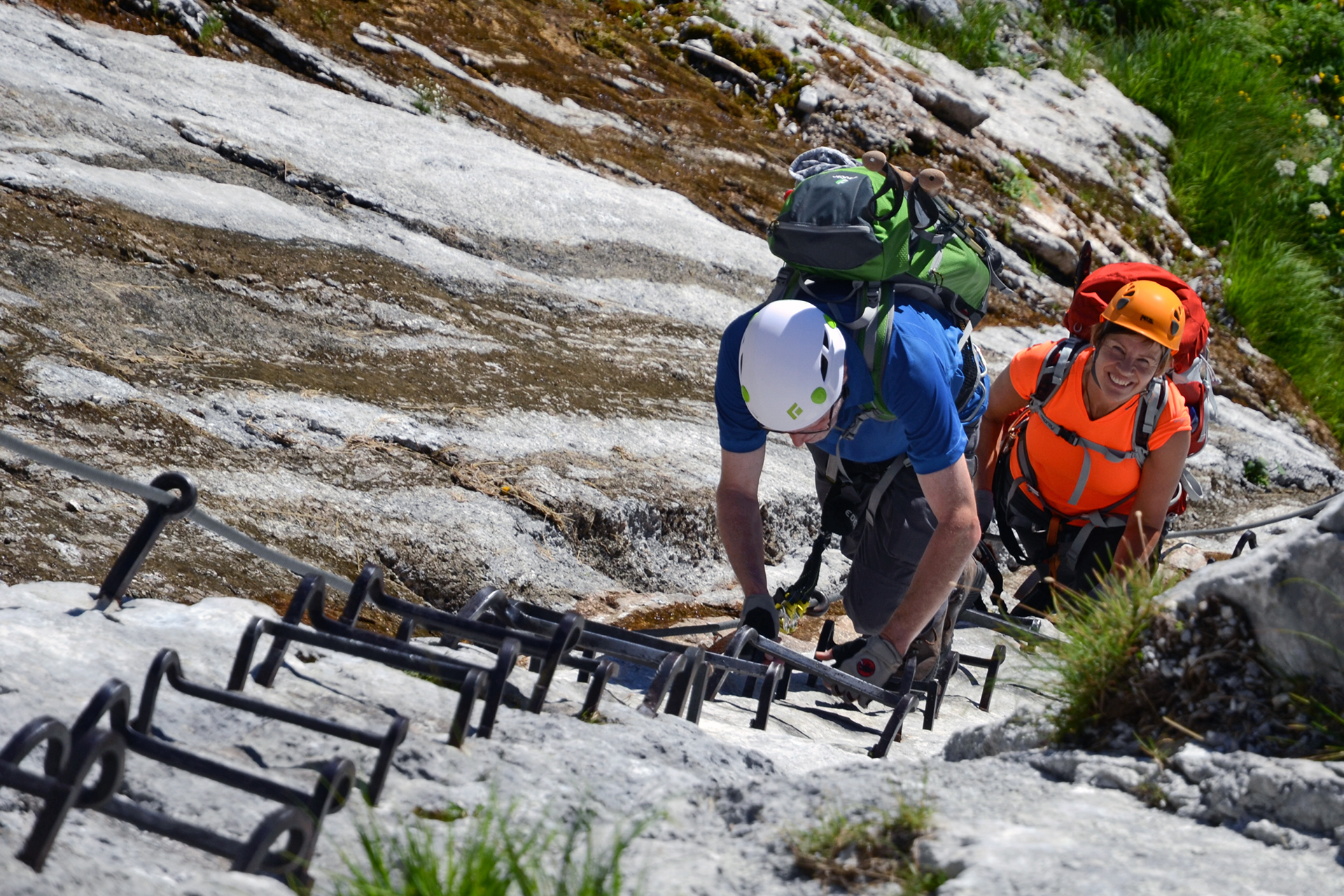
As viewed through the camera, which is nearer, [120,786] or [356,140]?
[120,786]

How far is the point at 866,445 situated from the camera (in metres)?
4.88

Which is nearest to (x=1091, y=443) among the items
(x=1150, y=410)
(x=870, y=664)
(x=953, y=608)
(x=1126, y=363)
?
(x=1150, y=410)

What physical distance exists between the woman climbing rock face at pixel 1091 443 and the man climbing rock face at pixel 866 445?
2.24 feet

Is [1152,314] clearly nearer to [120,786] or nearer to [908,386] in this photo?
[908,386]

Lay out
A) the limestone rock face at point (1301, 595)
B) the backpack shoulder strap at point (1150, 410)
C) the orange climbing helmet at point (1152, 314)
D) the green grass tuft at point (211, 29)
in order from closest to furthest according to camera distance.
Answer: the limestone rock face at point (1301, 595)
the orange climbing helmet at point (1152, 314)
the backpack shoulder strap at point (1150, 410)
the green grass tuft at point (211, 29)

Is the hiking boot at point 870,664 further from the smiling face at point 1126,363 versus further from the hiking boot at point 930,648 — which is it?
the smiling face at point 1126,363

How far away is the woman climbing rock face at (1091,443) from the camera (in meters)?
5.18

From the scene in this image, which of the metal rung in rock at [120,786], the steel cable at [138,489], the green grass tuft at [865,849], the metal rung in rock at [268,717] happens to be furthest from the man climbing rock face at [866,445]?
the metal rung in rock at [120,786]

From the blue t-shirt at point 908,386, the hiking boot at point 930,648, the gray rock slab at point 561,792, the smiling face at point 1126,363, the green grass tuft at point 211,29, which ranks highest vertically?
the green grass tuft at point 211,29

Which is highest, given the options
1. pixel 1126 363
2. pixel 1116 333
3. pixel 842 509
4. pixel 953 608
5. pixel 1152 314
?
pixel 1152 314

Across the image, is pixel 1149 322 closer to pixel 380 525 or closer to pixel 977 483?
pixel 977 483

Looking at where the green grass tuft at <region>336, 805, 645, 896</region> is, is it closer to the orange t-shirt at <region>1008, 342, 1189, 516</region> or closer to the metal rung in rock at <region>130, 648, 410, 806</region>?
the metal rung in rock at <region>130, 648, 410, 806</region>

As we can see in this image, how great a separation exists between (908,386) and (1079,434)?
1.96 m

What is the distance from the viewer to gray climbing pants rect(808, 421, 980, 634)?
16.1ft
